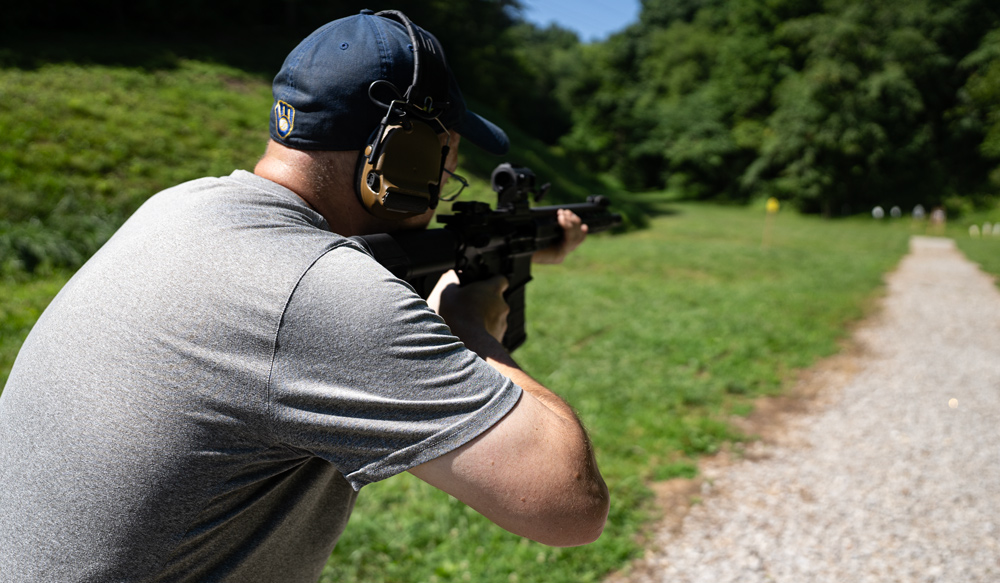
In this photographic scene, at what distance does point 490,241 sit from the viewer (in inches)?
88.5

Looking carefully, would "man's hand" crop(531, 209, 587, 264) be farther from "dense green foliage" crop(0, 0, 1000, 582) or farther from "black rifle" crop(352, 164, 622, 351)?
"dense green foliage" crop(0, 0, 1000, 582)

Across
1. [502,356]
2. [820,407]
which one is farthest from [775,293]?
[502,356]

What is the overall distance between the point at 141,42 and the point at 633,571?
2198 centimetres

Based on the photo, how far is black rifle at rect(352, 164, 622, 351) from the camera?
5.39 ft

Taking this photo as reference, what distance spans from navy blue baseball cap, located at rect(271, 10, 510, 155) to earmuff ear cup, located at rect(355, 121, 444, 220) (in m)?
0.06

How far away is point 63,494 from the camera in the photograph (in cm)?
106

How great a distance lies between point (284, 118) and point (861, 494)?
4.76 meters

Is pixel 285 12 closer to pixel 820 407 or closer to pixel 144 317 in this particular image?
pixel 820 407

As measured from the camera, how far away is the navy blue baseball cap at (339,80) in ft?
4.42

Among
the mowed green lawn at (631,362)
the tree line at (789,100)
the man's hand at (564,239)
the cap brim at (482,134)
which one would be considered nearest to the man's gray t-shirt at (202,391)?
the cap brim at (482,134)

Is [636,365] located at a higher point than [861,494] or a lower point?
higher

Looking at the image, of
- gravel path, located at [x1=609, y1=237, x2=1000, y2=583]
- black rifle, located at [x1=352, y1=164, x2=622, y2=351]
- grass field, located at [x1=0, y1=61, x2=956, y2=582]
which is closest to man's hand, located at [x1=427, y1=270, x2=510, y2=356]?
black rifle, located at [x1=352, y1=164, x2=622, y2=351]

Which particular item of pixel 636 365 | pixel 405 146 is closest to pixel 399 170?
pixel 405 146

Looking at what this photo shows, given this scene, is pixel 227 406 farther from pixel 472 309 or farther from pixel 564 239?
pixel 564 239
